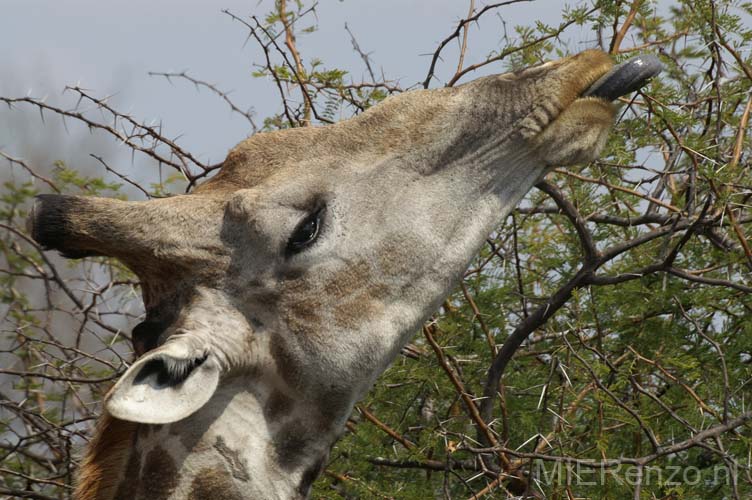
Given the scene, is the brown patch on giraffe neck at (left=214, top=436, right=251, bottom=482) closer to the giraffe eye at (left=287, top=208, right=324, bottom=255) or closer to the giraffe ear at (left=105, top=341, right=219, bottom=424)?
the giraffe ear at (left=105, top=341, right=219, bottom=424)

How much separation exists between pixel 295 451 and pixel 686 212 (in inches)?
85.7

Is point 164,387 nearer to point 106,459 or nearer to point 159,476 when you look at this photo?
point 159,476

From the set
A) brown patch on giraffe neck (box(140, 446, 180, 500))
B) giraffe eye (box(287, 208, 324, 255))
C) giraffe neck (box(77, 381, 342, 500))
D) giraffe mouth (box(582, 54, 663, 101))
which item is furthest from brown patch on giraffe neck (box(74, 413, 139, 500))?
giraffe mouth (box(582, 54, 663, 101))

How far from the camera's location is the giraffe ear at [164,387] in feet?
11.2

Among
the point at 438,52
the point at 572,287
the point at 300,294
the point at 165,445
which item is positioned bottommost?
the point at 165,445

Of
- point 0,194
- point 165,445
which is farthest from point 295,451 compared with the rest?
point 0,194

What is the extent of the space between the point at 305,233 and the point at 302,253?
83mm

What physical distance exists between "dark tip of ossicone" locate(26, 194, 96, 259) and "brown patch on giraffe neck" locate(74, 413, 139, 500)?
63 centimetres

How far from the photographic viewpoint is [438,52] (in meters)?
5.45

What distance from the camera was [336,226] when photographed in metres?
3.99

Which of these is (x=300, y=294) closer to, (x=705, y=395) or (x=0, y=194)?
(x=705, y=395)

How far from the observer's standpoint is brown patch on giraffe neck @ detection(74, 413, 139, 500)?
3799mm

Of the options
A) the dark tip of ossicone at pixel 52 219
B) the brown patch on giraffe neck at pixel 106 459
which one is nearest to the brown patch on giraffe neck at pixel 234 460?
the brown patch on giraffe neck at pixel 106 459

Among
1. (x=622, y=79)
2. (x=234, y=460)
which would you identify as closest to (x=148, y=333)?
(x=234, y=460)
